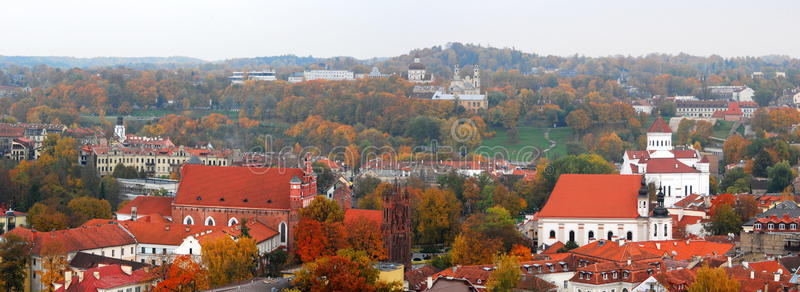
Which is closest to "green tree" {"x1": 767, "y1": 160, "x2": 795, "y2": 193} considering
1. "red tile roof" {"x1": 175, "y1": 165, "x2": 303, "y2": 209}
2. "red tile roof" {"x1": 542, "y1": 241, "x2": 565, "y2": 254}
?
"red tile roof" {"x1": 542, "y1": 241, "x2": 565, "y2": 254}

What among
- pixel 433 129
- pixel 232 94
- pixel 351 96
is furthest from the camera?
pixel 232 94

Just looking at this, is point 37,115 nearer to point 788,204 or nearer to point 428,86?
point 428,86

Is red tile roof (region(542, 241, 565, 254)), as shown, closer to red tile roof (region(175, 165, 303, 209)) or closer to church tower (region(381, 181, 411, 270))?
church tower (region(381, 181, 411, 270))

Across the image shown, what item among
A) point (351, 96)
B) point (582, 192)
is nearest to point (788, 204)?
point (582, 192)

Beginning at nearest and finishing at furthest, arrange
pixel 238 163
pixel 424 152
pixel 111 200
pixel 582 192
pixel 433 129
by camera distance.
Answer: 1. pixel 582 192
2. pixel 111 200
3. pixel 238 163
4. pixel 424 152
5. pixel 433 129

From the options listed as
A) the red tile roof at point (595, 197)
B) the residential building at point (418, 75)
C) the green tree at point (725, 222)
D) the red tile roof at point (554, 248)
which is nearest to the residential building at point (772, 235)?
the green tree at point (725, 222)

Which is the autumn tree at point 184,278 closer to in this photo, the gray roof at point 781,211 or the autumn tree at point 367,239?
the autumn tree at point 367,239

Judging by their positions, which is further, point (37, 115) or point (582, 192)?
point (37, 115)
